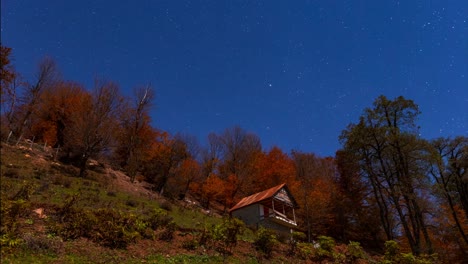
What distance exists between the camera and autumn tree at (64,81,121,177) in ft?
108

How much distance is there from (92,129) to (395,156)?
29402 mm

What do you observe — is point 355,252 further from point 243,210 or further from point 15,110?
point 15,110

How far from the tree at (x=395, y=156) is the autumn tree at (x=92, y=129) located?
24.6 meters

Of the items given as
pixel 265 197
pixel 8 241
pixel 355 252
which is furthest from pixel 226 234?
pixel 265 197

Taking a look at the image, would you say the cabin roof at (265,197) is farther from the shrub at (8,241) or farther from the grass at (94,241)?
the shrub at (8,241)

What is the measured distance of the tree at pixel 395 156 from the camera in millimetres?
24266

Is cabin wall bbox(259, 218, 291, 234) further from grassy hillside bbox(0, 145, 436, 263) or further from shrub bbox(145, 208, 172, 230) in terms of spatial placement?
shrub bbox(145, 208, 172, 230)

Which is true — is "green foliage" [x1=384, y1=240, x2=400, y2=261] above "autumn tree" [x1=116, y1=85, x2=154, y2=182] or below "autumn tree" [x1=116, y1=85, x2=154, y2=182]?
below

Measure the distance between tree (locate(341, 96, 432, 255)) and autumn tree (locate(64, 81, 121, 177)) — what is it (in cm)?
2457

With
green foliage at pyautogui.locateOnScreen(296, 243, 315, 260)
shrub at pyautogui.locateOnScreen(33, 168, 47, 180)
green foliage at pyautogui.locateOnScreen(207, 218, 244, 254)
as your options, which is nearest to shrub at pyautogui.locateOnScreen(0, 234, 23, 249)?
green foliage at pyautogui.locateOnScreen(207, 218, 244, 254)

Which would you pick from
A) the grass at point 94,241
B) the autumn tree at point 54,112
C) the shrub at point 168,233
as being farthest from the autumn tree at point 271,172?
the shrub at point 168,233

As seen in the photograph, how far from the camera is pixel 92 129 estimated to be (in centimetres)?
3331

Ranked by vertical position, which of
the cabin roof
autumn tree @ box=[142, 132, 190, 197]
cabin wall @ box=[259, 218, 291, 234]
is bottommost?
cabin wall @ box=[259, 218, 291, 234]

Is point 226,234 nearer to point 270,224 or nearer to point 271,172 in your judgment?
point 270,224
